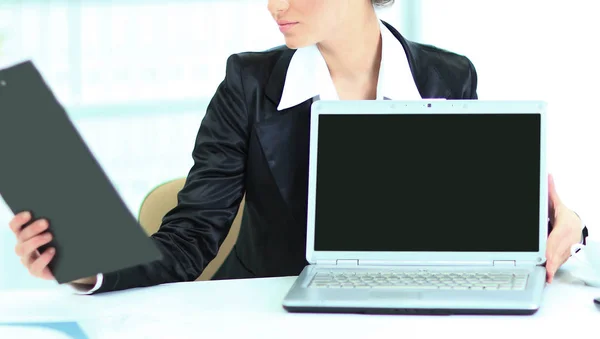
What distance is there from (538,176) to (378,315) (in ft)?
1.08

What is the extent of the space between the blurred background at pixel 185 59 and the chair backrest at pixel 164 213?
5.55 ft

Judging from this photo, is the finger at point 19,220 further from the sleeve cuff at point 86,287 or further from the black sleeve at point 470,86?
the black sleeve at point 470,86

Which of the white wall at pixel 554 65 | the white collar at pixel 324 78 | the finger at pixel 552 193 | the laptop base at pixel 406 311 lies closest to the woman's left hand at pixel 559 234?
the finger at pixel 552 193

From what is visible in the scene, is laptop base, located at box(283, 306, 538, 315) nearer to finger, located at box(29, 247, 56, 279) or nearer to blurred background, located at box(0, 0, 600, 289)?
finger, located at box(29, 247, 56, 279)

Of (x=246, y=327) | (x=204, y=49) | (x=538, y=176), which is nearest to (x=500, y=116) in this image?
(x=538, y=176)

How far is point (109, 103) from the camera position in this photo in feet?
11.0

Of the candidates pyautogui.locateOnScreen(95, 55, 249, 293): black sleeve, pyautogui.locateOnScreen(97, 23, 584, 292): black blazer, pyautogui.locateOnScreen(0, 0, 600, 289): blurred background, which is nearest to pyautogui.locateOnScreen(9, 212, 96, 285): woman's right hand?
pyautogui.locateOnScreen(95, 55, 249, 293): black sleeve

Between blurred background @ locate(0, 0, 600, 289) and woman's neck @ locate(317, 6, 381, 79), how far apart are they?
5.74 feet

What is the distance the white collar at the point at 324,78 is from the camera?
145cm

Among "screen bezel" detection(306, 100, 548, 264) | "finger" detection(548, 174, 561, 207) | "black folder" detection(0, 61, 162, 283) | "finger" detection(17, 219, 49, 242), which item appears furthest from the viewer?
"finger" detection(548, 174, 561, 207)

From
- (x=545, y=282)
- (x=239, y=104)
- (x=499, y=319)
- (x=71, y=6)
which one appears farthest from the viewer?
(x=71, y=6)

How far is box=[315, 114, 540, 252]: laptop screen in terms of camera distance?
114cm

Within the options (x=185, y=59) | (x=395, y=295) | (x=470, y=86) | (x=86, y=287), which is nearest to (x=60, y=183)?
(x=86, y=287)

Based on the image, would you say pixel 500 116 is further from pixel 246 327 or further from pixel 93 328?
pixel 93 328
